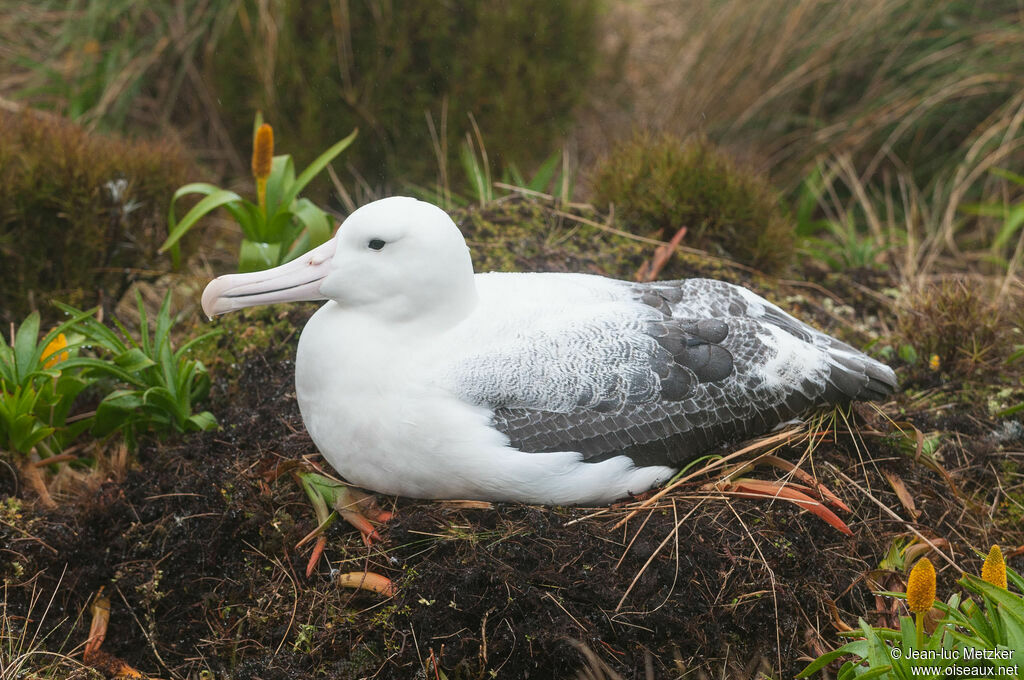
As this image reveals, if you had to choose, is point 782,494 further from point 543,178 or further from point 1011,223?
point 1011,223

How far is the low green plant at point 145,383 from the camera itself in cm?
412

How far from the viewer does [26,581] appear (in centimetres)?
368

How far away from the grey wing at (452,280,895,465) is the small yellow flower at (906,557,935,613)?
4.21ft

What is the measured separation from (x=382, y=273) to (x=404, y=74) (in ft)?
15.0

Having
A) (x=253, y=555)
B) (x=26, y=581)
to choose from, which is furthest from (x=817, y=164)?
(x=26, y=581)

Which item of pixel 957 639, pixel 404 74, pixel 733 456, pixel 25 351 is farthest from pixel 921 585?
pixel 404 74

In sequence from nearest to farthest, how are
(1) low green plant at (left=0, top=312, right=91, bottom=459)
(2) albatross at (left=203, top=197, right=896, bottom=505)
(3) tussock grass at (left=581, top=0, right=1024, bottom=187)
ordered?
(2) albatross at (left=203, top=197, right=896, bottom=505) < (1) low green plant at (left=0, top=312, right=91, bottom=459) < (3) tussock grass at (left=581, top=0, right=1024, bottom=187)

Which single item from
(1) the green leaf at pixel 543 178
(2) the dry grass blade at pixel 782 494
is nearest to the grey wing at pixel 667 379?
(2) the dry grass blade at pixel 782 494

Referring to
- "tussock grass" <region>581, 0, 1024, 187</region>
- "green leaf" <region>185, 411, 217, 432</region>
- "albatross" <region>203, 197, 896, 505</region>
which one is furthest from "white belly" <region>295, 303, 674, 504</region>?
"tussock grass" <region>581, 0, 1024, 187</region>

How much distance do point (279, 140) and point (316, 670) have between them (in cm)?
503

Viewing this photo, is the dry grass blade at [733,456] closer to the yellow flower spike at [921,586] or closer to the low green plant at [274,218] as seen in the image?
the yellow flower spike at [921,586]

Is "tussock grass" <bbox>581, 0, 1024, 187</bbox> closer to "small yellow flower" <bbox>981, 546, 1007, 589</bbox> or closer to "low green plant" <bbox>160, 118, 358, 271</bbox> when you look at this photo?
"low green plant" <bbox>160, 118, 358, 271</bbox>

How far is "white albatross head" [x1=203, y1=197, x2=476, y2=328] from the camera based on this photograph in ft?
11.4

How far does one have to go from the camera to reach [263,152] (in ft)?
14.7
